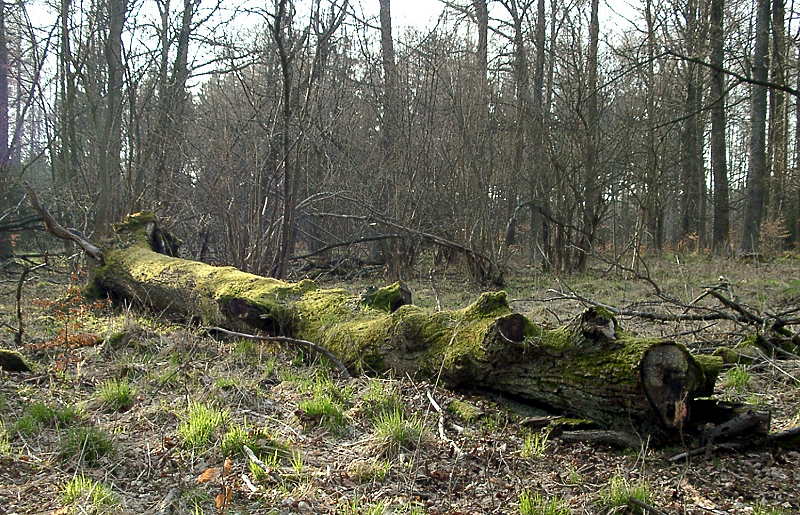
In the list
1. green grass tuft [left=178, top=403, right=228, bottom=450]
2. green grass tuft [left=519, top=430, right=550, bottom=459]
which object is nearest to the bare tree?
green grass tuft [left=178, top=403, right=228, bottom=450]

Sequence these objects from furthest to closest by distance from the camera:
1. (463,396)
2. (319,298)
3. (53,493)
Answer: (319,298)
(463,396)
(53,493)

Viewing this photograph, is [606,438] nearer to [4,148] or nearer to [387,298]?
[387,298]

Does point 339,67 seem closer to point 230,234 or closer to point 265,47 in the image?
point 265,47

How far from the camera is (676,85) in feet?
40.9

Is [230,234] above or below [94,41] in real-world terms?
below

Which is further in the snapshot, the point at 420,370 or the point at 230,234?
the point at 230,234

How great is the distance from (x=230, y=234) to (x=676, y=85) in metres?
9.68

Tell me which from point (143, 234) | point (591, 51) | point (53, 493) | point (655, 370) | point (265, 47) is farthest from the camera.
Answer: point (591, 51)

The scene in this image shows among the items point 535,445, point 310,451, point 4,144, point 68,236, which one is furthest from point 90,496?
point 4,144

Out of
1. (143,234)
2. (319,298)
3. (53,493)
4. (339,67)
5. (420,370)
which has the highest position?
(339,67)

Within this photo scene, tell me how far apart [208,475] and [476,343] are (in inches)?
70.3

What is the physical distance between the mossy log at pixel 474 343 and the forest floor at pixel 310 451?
183 millimetres

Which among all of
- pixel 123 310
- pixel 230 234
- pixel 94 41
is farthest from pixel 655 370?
pixel 94 41

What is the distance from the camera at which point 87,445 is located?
310 centimetres
